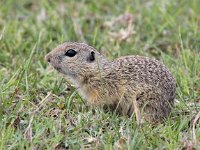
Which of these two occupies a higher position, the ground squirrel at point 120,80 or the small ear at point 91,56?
the small ear at point 91,56

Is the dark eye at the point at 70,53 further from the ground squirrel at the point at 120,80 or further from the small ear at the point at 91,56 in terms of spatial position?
the small ear at the point at 91,56

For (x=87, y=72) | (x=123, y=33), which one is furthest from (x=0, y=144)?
(x=123, y=33)

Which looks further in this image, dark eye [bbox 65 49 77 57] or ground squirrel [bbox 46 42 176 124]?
dark eye [bbox 65 49 77 57]

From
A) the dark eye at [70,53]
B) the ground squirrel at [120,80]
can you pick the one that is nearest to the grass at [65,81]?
the ground squirrel at [120,80]

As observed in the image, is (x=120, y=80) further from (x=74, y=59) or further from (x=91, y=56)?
(x=74, y=59)

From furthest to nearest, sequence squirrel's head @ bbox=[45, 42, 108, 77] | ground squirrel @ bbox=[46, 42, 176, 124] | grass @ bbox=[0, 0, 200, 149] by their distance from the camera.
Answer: squirrel's head @ bbox=[45, 42, 108, 77] < ground squirrel @ bbox=[46, 42, 176, 124] < grass @ bbox=[0, 0, 200, 149]

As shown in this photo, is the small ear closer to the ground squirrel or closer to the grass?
the ground squirrel

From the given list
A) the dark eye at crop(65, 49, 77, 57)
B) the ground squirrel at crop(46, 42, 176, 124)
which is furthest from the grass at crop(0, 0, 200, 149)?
the dark eye at crop(65, 49, 77, 57)
